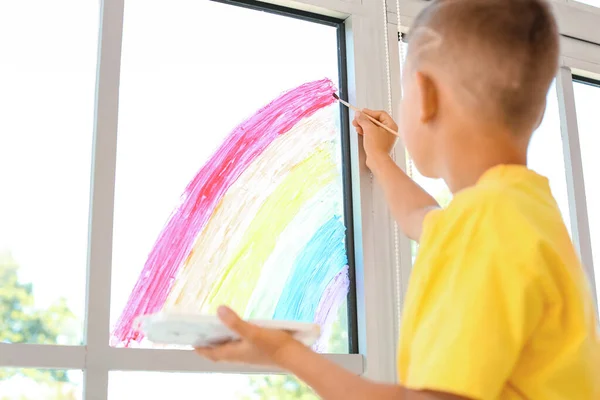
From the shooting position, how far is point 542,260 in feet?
2.47

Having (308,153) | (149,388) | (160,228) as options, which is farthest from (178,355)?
(308,153)

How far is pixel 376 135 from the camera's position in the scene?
52.1 inches

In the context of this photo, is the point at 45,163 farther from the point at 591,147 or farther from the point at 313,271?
the point at 591,147

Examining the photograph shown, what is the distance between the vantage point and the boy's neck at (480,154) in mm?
871

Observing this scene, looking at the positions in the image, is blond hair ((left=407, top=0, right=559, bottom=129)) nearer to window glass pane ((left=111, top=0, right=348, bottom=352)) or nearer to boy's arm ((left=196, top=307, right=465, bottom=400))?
boy's arm ((left=196, top=307, right=465, bottom=400))

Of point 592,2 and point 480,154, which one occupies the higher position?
point 592,2

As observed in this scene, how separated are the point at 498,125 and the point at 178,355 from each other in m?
0.57

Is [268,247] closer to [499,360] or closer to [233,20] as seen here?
[233,20]

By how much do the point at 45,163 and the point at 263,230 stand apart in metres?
0.35

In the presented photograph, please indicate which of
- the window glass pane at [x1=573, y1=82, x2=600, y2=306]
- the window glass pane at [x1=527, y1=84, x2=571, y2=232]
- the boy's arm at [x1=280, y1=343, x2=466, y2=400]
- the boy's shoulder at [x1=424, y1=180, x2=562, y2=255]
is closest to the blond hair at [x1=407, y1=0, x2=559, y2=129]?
the boy's shoulder at [x1=424, y1=180, x2=562, y2=255]

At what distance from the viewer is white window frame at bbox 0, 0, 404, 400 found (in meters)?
1.08

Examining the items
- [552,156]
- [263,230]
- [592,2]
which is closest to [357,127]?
[263,230]

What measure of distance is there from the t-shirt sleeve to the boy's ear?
182 millimetres

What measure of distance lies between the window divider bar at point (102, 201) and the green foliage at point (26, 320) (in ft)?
0.12
